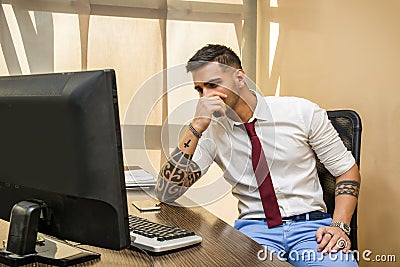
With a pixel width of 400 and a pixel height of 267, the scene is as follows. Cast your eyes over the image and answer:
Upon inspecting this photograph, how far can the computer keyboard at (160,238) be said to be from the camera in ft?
3.75

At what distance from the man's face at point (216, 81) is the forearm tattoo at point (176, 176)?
0.23 m

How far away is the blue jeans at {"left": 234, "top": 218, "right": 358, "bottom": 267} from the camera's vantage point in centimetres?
153

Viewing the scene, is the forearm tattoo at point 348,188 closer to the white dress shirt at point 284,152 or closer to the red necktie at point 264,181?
Answer: the white dress shirt at point 284,152

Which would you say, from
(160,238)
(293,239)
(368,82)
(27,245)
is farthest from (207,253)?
(368,82)

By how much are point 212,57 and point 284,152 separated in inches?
16.7

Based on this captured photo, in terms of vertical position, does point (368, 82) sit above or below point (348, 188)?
above

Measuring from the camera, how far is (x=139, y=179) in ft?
6.74

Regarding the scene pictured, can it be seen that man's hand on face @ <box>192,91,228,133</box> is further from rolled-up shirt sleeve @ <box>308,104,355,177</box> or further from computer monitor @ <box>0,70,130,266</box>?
computer monitor @ <box>0,70,130,266</box>

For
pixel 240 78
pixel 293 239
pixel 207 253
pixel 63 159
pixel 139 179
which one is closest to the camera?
pixel 63 159

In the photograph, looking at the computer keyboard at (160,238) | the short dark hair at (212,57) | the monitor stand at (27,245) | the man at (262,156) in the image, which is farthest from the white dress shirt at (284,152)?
the monitor stand at (27,245)

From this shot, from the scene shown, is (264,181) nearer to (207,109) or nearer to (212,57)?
(207,109)

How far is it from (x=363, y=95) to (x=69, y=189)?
59.4 inches

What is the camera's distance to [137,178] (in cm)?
207

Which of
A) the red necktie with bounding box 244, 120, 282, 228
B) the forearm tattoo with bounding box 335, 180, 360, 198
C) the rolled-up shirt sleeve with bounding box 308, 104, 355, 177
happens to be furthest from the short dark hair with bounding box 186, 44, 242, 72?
the forearm tattoo with bounding box 335, 180, 360, 198
